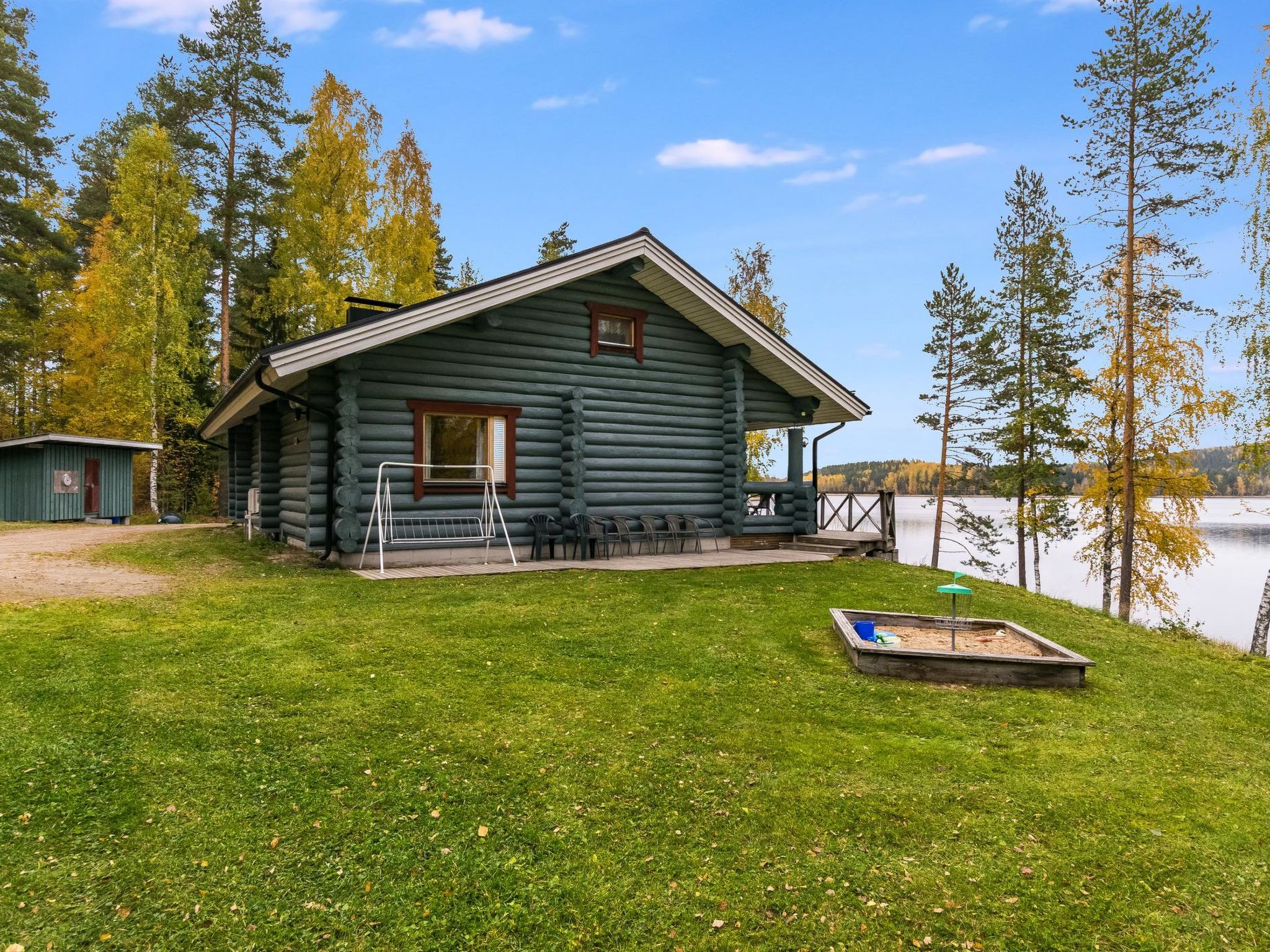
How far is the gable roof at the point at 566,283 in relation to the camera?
9.19 meters

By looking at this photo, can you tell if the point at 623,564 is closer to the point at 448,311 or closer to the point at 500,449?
the point at 500,449

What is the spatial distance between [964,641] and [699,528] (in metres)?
6.25

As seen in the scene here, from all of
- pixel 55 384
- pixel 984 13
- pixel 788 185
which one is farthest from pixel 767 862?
pixel 55 384

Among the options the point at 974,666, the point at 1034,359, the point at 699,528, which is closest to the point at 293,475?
the point at 699,528

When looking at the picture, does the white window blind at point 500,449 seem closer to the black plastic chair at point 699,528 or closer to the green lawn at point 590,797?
the black plastic chair at point 699,528

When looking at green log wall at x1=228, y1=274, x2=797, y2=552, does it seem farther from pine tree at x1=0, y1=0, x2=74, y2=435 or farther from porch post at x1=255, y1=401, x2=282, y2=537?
pine tree at x1=0, y1=0, x2=74, y2=435

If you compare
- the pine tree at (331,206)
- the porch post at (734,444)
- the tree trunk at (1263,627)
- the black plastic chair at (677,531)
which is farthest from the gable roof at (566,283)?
the tree trunk at (1263,627)

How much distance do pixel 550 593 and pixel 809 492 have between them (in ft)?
24.0

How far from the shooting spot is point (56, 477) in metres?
19.7

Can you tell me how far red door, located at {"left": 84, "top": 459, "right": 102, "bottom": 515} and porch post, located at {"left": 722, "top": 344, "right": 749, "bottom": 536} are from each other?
19.5 metres

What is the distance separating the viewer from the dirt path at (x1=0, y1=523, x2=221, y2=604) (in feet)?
23.4

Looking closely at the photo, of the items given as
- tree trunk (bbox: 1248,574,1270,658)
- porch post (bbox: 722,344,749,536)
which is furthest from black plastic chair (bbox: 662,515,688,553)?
tree trunk (bbox: 1248,574,1270,658)

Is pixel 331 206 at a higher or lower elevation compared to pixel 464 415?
higher

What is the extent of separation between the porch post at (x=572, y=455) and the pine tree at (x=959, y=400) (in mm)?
17812
